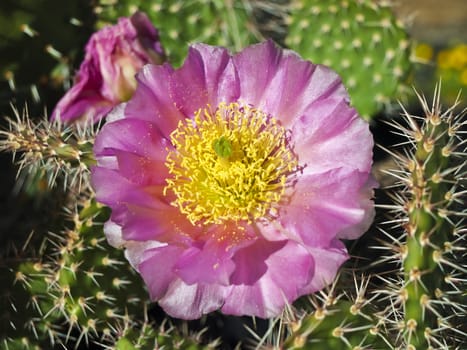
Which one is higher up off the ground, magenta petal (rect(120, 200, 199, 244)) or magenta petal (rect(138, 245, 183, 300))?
magenta petal (rect(120, 200, 199, 244))

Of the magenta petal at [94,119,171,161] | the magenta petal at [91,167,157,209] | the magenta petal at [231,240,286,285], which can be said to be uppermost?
the magenta petal at [94,119,171,161]

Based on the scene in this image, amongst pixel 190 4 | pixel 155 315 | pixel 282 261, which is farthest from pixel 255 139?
pixel 190 4

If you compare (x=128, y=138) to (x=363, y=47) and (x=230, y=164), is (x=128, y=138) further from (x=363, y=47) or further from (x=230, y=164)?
(x=363, y=47)

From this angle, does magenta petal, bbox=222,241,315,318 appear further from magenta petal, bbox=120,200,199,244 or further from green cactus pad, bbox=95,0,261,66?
green cactus pad, bbox=95,0,261,66

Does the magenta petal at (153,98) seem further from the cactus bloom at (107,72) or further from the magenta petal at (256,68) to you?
the cactus bloom at (107,72)

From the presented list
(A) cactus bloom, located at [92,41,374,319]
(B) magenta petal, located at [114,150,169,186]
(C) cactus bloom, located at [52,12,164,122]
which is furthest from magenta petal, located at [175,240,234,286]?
(C) cactus bloom, located at [52,12,164,122]

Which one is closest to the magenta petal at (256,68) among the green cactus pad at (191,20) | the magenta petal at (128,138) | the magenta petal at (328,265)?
the magenta petal at (128,138)

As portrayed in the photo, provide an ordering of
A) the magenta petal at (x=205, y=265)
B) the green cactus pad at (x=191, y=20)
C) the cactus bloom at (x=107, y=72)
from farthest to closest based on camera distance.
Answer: the green cactus pad at (x=191, y=20) < the cactus bloom at (x=107, y=72) < the magenta petal at (x=205, y=265)
